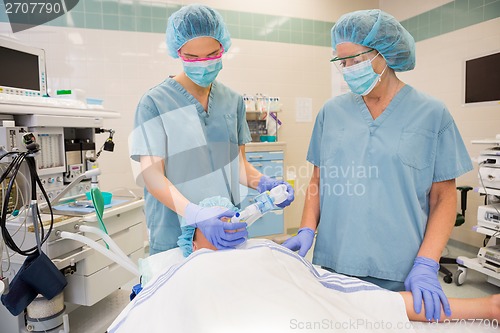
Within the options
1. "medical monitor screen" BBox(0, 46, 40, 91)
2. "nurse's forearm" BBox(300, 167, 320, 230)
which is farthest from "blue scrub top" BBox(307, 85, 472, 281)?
"medical monitor screen" BBox(0, 46, 40, 91)

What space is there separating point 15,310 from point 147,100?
1.10 meters

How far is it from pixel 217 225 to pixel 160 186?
0.25m

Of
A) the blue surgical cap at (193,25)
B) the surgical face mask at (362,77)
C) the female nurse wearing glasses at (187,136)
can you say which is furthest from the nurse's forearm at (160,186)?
the surgical face mask at (362,77)

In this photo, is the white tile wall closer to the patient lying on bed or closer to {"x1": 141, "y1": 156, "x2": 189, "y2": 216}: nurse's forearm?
the patient lying on bed

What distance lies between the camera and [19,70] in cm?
194

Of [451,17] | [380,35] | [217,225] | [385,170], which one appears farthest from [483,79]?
[217,225]

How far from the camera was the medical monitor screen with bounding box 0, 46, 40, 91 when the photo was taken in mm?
1851

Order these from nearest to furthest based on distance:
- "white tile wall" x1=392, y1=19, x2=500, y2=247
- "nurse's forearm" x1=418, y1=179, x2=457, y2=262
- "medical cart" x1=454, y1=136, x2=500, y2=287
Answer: "nurse's forearm" x1=418, y1=179, x2=457, y2=262, "medical cart" x1=454, y1=136, x2=500, y2=287, "white tile wall" x1=392, y1=19, x2=500, y2=247

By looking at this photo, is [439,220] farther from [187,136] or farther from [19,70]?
[19,70]

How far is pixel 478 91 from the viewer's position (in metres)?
2.90

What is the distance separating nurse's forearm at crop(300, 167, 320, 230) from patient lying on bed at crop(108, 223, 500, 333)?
23cm

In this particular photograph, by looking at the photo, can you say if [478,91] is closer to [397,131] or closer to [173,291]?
[397,131]

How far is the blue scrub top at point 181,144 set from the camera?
121 cm

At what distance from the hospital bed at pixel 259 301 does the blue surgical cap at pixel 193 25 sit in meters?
0.78
